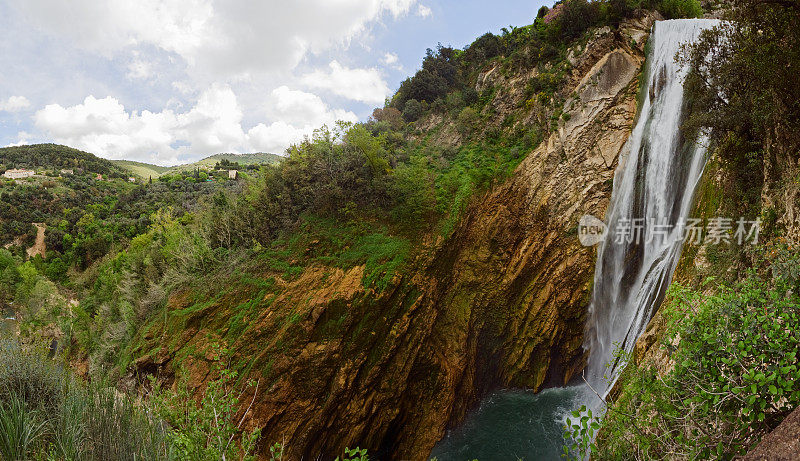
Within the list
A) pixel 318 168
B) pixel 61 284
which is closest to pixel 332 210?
pixel 318 168

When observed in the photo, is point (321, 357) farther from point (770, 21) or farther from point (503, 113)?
point (503, 113)

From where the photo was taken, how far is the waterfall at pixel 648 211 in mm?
11281

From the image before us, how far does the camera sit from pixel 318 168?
1639 cm

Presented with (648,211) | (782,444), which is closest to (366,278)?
(782,444)

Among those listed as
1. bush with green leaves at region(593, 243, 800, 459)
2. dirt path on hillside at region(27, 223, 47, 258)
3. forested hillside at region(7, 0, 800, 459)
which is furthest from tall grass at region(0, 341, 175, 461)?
dirt path on hillside at region(27, 223, 47, 258)

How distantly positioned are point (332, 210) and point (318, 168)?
2.38 m

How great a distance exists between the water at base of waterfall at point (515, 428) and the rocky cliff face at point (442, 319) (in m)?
0.51

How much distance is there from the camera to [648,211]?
1286 centimetres

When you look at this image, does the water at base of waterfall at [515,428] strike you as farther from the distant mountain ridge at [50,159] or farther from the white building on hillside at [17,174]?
the distant mountain ridge at [50,159]

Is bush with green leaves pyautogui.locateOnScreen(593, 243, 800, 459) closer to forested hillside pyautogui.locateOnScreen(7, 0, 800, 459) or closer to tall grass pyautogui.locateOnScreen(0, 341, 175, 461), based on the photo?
forested hillside pyautogui.locateOnScreen(7, 0, 800, 459)

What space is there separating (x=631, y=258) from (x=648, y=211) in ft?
6.65

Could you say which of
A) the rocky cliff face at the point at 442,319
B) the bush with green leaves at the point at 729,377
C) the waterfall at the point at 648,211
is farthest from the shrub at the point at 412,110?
the bush with green leaves at the point at 729,377

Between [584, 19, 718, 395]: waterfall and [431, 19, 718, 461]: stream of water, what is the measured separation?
0.13 ft

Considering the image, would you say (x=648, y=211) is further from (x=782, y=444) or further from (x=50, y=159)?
(x=50, y=159)
